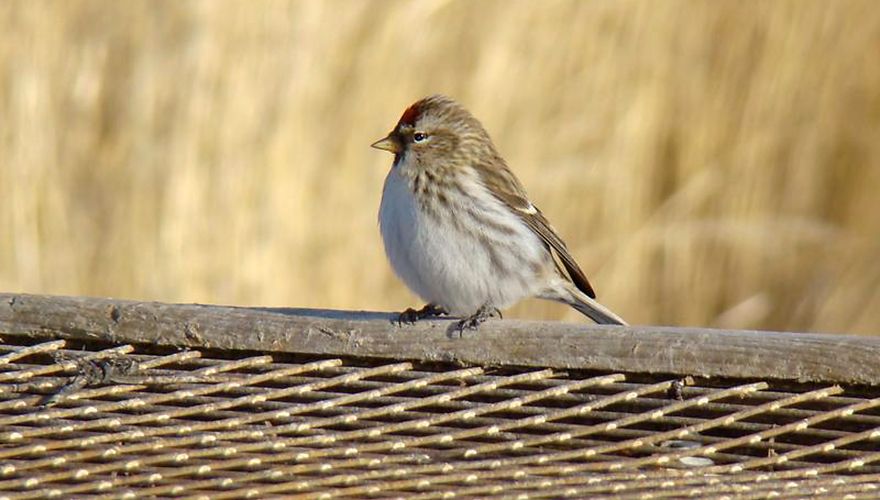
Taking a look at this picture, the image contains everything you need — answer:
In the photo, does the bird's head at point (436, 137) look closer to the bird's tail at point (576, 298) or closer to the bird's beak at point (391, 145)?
the bird's beak at point (391, 145)

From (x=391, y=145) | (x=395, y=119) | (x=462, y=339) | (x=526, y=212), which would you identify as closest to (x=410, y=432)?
(x=462, y=339)

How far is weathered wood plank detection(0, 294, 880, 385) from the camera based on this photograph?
8.72 feet

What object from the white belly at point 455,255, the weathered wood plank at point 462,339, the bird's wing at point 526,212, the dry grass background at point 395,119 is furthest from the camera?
the dry grass background at point 395,119

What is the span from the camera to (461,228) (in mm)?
4301

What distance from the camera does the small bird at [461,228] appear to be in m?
4.21

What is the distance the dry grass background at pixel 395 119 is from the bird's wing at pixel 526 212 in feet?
5.37

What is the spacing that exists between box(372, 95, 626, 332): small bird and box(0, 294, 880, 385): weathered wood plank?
1.05 m

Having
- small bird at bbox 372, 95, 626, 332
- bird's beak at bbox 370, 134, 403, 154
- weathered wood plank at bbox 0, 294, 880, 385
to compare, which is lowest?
weathered wood plank at bbox 0, 294, 880, 385

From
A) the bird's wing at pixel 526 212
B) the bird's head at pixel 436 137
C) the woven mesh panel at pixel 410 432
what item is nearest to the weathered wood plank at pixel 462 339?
the woven mesh panel at pixel 410 432

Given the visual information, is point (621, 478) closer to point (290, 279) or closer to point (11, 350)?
point (11, 350)

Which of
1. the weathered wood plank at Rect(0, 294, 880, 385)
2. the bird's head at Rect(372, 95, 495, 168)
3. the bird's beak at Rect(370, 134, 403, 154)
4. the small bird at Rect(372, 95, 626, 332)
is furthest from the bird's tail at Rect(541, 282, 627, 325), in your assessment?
the weathered wood plank at Rect(0, 294, 880, 385)

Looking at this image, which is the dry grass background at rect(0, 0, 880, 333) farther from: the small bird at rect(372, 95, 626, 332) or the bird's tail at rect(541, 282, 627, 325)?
the bird's tail at rect(541, 282, 627, 325)

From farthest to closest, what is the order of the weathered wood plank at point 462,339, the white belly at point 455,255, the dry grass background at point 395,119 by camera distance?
the dry grass background at point 395,119
the white belly at point 455,255
the weathered wood plank at point 462,339

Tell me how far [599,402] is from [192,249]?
376 cm
